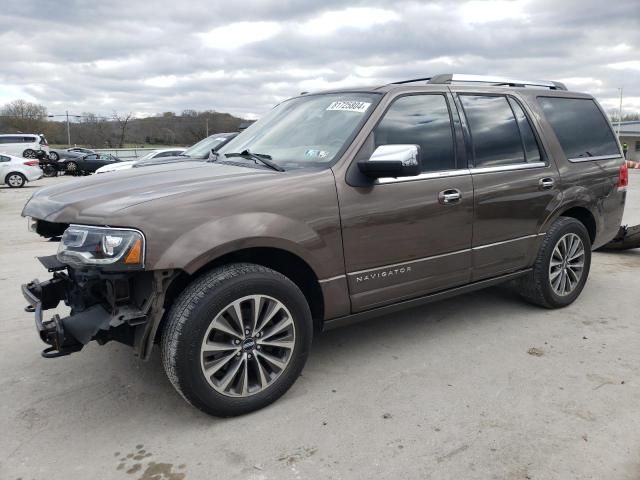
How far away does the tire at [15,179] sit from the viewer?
69.3 ft

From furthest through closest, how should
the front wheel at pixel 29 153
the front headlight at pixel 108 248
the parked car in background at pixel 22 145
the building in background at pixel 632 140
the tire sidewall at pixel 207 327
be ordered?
the building in background at pixel 632 140 < the parked car in background at pixel 22 145 < the front wheel at pixel 29 153 < the tire sidewall at pixel 207 327 < the front headlight at pixel 108 248

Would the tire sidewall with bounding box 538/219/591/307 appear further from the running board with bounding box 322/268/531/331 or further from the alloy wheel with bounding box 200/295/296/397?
the alloy wheel with bounding box 200/295/296/397

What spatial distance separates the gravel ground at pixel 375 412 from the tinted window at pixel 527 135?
4.47ft

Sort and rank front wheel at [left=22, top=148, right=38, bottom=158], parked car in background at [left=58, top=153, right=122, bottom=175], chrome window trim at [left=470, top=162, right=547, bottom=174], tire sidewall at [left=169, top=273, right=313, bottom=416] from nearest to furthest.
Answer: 1. tire sidewall at [left=169, top=273, right=313, bottom=416]
2. chrome window trim at [left=470, top=162, right=547, bottom=174]
3. parked car in background at [left=58, top=153, right=122, bottom=175]
4. front wheel at [left=22, top=148, right=38, bottom=158]

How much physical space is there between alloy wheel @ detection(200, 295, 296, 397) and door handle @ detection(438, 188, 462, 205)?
4.39 ft

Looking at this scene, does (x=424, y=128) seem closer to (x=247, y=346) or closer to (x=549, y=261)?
(x=549, y=261)

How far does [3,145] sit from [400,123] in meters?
33.6

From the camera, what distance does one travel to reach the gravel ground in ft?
8.29

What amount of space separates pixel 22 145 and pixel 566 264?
33.1 metres

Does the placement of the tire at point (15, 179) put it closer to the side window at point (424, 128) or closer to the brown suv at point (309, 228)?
the brown suv at point (309, 228)

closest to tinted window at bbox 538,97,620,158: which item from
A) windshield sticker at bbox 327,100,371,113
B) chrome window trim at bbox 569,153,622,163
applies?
chrome window trim at bbox 569,153,622,163

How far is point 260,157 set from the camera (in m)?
3.57

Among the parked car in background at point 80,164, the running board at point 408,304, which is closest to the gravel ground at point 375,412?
the running board at point 408,304

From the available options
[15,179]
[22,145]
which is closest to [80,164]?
[22,145]
